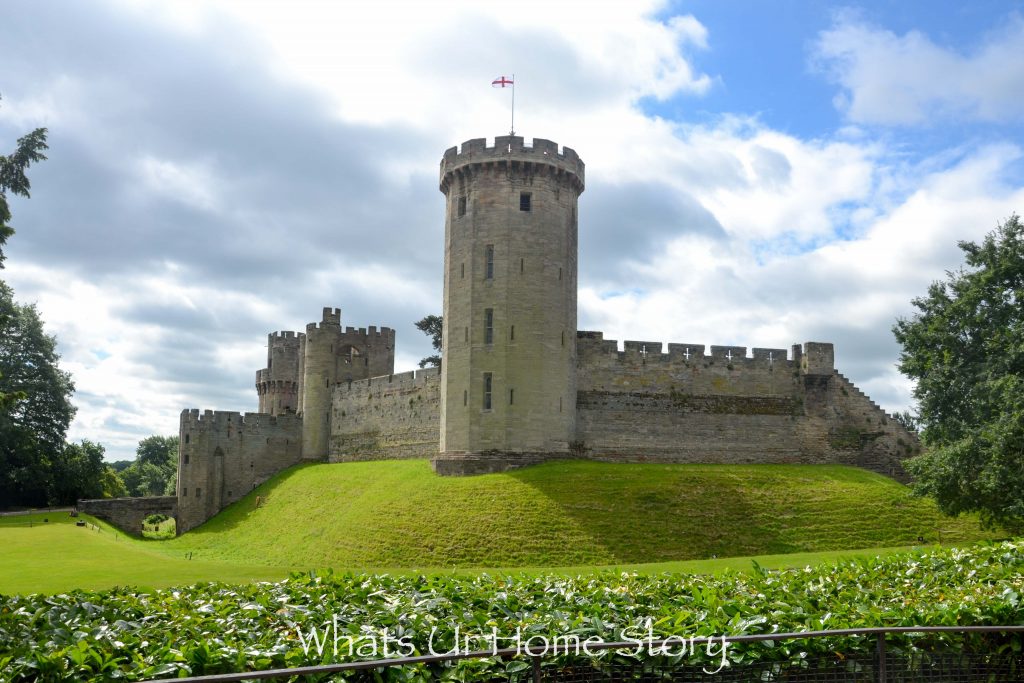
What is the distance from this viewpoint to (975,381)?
3055cm

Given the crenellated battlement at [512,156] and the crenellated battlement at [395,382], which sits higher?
the crenellated battlement at [512,156]

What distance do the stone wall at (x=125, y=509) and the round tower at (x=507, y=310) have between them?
2527cm

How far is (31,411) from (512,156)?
40.7 m

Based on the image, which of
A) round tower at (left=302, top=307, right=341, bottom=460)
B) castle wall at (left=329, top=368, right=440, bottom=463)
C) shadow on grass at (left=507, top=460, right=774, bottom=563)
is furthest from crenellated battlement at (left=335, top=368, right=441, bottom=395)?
shadow on grass at (left=507, top=460, right=774, bottom=563)

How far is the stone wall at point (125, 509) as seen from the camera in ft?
173

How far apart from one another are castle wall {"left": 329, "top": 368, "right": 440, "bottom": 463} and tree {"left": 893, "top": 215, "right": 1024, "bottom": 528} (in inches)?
955

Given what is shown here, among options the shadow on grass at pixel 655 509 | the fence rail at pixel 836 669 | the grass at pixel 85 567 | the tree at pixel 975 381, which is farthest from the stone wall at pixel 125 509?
the fence rail at pixel 836 669

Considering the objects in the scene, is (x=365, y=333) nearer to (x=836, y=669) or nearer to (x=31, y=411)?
(x=31, y=411)

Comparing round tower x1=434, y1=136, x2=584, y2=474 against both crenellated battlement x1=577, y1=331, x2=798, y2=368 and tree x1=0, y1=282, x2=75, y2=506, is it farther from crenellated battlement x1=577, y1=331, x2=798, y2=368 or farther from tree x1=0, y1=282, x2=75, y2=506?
tree x1=0, y1=282, x2=75, y2=506

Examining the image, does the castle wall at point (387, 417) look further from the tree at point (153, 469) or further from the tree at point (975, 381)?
the tree at point (153, 469)

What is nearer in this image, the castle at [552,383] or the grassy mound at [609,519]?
the grassy mound at [609,519]

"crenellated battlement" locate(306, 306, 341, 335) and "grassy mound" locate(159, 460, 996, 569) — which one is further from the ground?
"crenellated battlement" locate(306, 306, 341, 335)

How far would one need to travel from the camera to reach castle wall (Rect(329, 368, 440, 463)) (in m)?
47.7

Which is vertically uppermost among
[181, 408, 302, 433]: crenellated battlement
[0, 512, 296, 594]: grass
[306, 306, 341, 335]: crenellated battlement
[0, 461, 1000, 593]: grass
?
[306, 306, 341, 335]: crenellated battlement
